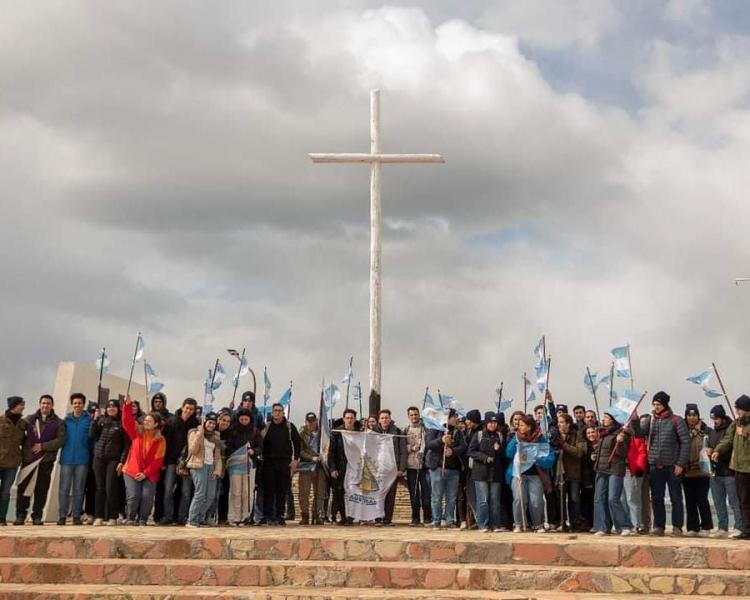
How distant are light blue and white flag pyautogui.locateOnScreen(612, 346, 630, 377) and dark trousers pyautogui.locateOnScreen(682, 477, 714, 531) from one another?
2.43 metres

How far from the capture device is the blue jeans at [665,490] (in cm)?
1155

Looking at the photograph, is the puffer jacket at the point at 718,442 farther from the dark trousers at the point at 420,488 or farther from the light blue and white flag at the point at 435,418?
the dark trousers at the point at 420,488

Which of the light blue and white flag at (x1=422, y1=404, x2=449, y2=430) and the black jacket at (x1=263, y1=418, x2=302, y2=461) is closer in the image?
the black jacket at (x1=263, y1=418, x2=302, y2=461)

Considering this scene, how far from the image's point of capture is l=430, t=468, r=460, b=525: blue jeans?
41.2 ft

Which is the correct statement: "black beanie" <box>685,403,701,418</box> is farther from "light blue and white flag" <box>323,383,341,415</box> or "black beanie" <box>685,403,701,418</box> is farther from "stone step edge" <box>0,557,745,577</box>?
"light blue and white flag" <box>323,383,341,415</box>

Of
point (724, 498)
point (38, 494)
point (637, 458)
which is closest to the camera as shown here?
point (637, 458)

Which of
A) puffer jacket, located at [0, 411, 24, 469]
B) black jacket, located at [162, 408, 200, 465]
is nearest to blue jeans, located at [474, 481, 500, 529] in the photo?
black jacket, located at [162, 408, 200, 465]

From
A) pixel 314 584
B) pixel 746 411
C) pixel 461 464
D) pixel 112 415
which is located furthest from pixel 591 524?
pixel 112 415

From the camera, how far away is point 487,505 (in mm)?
12141

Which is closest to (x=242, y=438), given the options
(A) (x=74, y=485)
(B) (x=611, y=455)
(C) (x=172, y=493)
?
(C) (x=172, y=493)

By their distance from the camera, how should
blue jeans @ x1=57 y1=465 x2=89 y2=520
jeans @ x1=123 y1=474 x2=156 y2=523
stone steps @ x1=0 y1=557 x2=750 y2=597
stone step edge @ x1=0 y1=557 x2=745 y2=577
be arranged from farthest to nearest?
blue jeans @ x1=57 y1=465 x2=89 y2=520, jeans @ x1=123 y1=474 x2=156 y2=523, stone step edge @ x1=0 y1=557 x2=745 y2=577, stone steps @ x1=0 y1=557 x2=750 y2=597

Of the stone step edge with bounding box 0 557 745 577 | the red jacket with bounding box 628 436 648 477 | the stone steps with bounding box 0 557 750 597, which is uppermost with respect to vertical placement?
Result: the red jacket with bounding box 628 436 648 477

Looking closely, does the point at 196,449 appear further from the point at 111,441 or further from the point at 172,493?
the point at 111,441

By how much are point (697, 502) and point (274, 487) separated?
5835mm
